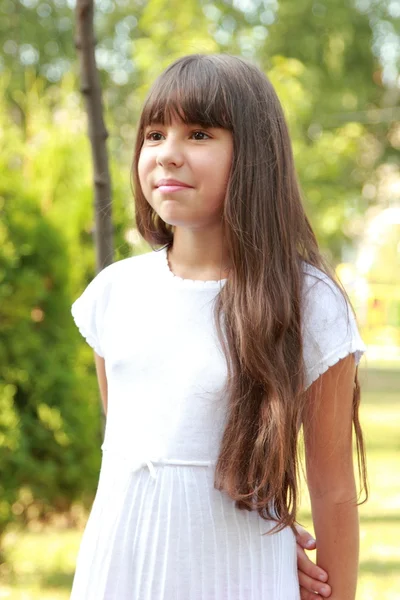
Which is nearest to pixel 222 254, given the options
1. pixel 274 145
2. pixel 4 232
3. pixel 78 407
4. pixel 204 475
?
pixel 274 145

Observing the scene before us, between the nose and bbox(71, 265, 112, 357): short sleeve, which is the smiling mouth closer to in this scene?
the nose

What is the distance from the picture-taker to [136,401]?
69.1 inches

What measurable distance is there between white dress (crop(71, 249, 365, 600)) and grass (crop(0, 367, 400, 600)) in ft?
6.83

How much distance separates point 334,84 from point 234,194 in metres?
21.1

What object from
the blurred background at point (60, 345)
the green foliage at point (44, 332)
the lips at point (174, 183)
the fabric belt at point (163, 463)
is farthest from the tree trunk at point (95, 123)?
the green foliage at point (44, 332)

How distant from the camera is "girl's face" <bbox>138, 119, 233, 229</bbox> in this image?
1711 mm

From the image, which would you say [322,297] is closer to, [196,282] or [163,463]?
[196,282]

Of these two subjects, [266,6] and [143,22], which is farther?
[266,6]

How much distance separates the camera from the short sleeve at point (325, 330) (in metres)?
1.73

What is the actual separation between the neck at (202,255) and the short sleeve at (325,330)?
0.54 ft

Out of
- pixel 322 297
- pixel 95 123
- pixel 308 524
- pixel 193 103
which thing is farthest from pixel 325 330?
pixel 308 524

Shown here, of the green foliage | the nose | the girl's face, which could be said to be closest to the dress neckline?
the girl's face

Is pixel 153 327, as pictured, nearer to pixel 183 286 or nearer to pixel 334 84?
pixel 183 286

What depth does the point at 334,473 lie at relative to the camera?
1.78 meters
